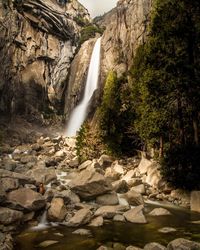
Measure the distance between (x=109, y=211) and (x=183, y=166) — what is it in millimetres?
6576

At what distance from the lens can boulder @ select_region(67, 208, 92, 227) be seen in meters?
16.5

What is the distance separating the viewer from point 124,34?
210 ft

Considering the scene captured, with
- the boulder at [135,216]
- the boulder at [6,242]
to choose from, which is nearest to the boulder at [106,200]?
the boulder at [135,216]

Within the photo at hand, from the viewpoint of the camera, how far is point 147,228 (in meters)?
16.1

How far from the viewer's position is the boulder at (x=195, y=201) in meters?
20.1

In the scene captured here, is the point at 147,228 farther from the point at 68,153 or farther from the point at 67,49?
the point at 67,49

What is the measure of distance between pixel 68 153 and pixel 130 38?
26342 millimetres

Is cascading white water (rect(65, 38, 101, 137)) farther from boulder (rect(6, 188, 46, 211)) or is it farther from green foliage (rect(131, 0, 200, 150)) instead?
boulder (rect(6, 188, 46, 211))

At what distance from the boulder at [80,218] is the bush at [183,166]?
7.62 metres

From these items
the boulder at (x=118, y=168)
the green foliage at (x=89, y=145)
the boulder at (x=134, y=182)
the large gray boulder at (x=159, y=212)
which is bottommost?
the large gray boulder at (x=159, y=212)

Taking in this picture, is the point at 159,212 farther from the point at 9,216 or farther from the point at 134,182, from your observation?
the point at 9,216

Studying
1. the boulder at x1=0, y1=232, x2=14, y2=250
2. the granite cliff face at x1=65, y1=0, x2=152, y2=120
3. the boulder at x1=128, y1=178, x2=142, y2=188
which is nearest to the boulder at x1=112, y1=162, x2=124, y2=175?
the boulder at x1=128, y1=178, x2=142, y2=188

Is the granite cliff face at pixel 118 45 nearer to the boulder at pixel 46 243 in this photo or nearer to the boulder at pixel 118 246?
the boulder at pixel 46 243

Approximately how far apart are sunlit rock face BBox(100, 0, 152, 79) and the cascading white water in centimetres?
228
